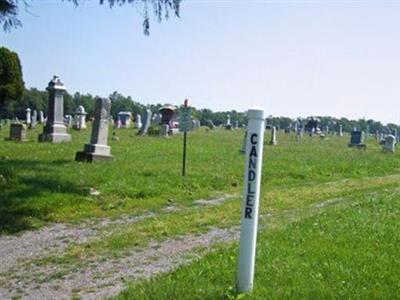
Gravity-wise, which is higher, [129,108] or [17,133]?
[129,108]

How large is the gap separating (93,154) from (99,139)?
2.33 ft

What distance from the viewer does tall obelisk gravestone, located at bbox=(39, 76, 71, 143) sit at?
21.8m

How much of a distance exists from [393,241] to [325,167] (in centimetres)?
1142

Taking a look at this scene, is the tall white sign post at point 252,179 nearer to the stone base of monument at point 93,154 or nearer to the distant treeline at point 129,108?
the stone base of monument at point 93,154

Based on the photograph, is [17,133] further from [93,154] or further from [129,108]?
[129,108]

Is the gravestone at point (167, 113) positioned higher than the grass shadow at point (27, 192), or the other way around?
the gravestone at point (167, 113)

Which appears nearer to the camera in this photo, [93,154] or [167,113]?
[93,154]

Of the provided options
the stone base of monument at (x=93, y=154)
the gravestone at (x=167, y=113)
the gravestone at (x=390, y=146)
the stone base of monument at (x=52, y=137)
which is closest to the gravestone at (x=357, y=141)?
the gravestone at (x=390, y=146)

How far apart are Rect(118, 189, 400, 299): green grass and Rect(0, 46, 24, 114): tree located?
50.9 m

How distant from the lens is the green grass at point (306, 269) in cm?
445

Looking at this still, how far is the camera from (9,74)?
2079 inches

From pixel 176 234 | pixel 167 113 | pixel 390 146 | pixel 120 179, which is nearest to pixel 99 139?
pixel 120 179

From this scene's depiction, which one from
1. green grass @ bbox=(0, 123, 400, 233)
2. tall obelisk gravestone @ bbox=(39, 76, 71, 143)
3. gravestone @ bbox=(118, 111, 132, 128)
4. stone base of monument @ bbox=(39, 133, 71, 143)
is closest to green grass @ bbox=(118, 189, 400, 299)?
green grass @ bbox=(0, 123, 400, 233)

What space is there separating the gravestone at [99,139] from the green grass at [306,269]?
8437mm
